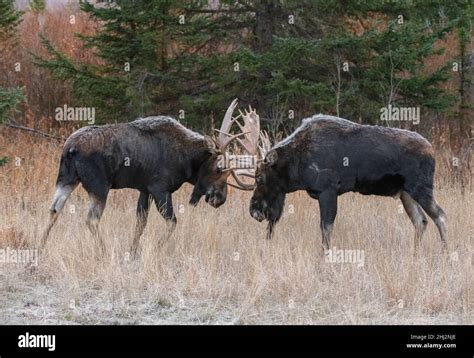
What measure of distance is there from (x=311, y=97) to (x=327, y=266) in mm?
6583

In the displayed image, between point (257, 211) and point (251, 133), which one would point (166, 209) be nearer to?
point (257, 211)

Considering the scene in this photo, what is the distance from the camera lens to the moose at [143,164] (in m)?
10.8

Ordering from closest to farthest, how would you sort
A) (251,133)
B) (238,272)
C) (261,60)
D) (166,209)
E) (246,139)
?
(238,272)
(166,209)
(251,133)
(246,139)
(261,60)

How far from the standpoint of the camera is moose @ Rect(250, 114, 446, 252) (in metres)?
10.7

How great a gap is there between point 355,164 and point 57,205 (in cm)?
362

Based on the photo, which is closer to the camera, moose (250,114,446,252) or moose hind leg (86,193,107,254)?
moose (250,114,446,252)

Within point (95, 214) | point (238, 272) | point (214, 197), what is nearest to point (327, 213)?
point (238, 272)

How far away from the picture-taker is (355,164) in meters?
10.7

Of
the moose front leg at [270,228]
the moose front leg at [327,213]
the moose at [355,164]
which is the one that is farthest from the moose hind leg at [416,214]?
the moose front leg at [270,228]

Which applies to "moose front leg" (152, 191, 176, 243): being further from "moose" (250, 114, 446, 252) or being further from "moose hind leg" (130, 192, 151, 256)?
"moose" (250, 114, 446, 252)

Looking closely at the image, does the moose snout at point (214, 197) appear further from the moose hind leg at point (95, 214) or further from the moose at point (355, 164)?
the moose hind leg at point (95, 214)

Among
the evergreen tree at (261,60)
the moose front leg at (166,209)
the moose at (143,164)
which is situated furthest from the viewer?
the evergreen tree at (261,60)

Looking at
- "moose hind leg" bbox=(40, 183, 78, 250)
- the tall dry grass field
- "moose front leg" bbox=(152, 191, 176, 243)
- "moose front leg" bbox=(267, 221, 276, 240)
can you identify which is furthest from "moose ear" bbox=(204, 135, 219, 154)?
"moose hind leg" bbox=(40, 183, 78, 250)

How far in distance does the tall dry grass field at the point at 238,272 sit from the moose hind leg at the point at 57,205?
143mm
